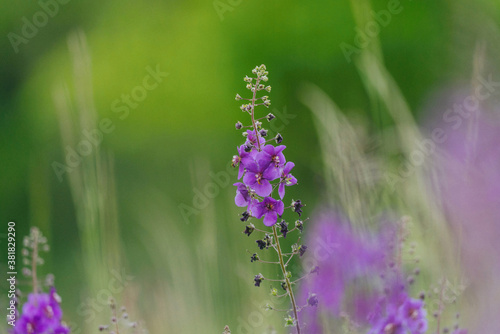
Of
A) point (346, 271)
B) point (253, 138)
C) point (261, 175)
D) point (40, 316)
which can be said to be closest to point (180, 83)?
point (346, 271)

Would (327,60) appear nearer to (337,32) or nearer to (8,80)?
(337,32)

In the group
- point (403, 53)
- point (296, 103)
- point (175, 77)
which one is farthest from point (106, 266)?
point (175, 77)

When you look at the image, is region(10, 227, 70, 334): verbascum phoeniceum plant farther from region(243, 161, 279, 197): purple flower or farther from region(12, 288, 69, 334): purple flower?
region(243, 161, 279, 197): purple flower

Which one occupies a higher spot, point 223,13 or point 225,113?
point 223,13

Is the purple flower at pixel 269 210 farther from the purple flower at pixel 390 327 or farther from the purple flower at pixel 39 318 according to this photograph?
the purple flower at pixel 39 318

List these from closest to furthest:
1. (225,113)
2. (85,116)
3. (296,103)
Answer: (85,116)
(296,103)
(225,113)

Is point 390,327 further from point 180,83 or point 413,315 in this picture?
point 180,83

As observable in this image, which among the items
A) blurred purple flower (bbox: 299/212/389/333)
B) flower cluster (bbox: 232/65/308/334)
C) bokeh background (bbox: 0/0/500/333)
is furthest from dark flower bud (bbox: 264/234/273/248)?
bokeh background (bbox: 0/0/500/333)

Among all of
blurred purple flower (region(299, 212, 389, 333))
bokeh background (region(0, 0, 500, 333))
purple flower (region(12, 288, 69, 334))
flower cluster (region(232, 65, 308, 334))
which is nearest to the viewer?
purple flower (region(12, 288, 69, 334))
